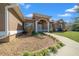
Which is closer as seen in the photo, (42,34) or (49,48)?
(49,48)

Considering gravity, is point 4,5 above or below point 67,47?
above

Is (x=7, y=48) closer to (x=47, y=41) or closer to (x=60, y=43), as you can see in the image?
(x=47, y=41)

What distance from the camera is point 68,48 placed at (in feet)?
28.9

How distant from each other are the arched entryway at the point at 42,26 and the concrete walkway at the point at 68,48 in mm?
563

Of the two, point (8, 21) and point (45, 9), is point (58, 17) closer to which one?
point (45, 9)

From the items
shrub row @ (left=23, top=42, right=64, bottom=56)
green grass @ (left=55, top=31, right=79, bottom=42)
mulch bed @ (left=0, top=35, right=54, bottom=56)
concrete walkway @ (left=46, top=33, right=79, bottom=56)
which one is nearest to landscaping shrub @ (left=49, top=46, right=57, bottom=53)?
shrub row @ (left=23, top=42, right=64, bottom=56)

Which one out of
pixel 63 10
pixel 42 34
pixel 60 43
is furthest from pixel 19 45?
pixel 63 10

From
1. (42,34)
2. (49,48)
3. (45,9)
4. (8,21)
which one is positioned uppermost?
(45,9)

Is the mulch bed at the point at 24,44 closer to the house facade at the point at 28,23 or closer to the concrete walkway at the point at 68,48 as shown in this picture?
the house facade at the point at 28,23

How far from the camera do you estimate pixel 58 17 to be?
9039 millimetres

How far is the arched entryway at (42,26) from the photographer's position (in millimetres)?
9328

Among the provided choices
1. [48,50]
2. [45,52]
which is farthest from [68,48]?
[45,52]

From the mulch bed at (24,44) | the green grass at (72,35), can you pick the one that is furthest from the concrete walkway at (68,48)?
the mulch bed at (24,44)

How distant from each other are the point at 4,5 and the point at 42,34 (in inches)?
95.6
